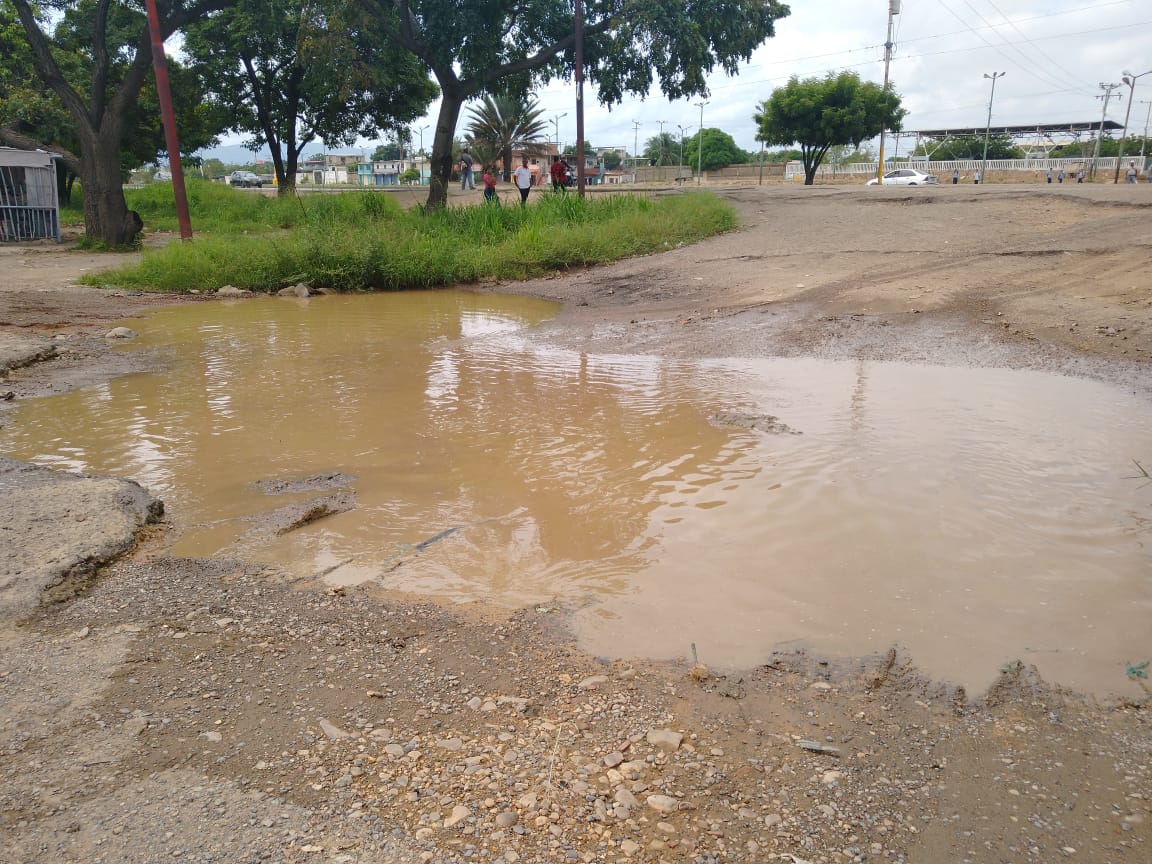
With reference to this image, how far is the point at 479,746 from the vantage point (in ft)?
A: 7.39

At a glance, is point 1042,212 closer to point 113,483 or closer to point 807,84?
point 113,483

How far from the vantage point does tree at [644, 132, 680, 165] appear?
8619cm

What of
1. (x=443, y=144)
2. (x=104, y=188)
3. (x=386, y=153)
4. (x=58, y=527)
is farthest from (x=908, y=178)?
(x=386, y=153)

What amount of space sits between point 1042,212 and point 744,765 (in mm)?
12436

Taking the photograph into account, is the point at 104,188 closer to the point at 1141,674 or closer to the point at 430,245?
the point at 430,245

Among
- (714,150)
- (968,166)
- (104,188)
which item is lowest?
(104,188)

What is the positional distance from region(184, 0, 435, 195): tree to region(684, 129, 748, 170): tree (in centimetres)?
5064

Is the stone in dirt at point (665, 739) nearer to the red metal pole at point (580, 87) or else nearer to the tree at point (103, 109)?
the red metal pole at point (580, 87)

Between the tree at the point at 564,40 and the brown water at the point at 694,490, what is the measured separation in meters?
13.0

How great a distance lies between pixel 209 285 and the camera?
11.7m

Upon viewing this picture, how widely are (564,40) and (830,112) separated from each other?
22699 millimetres

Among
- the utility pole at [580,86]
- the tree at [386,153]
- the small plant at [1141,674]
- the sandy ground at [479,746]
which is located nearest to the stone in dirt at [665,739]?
the sandy ground at [479,746]

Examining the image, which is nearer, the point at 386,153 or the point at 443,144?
the point at 443,144

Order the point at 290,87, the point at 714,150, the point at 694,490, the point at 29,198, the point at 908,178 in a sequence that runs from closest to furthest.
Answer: the point at 694,490 < the point at 29,198 < the point at 290,87 < the point at 908,178 < the point at 714,150
